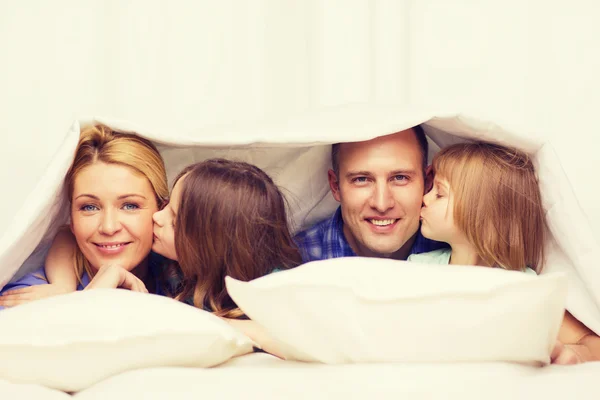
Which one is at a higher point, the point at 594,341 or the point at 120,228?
the point at 120,228

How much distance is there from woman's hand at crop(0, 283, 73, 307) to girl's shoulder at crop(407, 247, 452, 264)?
709 mm

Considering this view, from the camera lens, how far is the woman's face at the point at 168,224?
146cm

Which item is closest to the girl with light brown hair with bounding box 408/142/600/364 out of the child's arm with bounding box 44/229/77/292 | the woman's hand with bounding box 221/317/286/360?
the woman's hand with bounding box 221/317/286/360

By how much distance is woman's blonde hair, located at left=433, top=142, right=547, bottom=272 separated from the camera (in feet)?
4.62

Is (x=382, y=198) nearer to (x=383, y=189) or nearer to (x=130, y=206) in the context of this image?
(x=383, y=189)

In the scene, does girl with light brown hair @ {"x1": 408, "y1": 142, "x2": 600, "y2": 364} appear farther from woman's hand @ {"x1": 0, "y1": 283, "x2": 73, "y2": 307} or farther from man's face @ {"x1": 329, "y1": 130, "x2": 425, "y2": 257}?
woman's hand @ {"x1": 0, "y1": 283, "x2": 73, "y2": 307}

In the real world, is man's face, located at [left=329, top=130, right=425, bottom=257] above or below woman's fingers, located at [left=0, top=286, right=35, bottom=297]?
above

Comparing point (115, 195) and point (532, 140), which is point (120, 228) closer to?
point (115, 195)

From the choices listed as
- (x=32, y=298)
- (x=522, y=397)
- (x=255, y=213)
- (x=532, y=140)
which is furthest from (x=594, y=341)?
(x=32, y=298)

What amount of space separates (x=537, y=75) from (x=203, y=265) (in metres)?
1.09

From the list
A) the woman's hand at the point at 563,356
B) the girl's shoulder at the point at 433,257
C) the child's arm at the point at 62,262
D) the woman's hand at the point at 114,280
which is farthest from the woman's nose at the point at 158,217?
the woman's hand at the point at 563,356

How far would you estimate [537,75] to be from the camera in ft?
6.51

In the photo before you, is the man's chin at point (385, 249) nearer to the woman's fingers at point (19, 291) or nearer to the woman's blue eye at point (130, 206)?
the woman's blue eye at point (130, 206)

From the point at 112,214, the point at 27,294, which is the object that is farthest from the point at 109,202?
the point at 27,294
